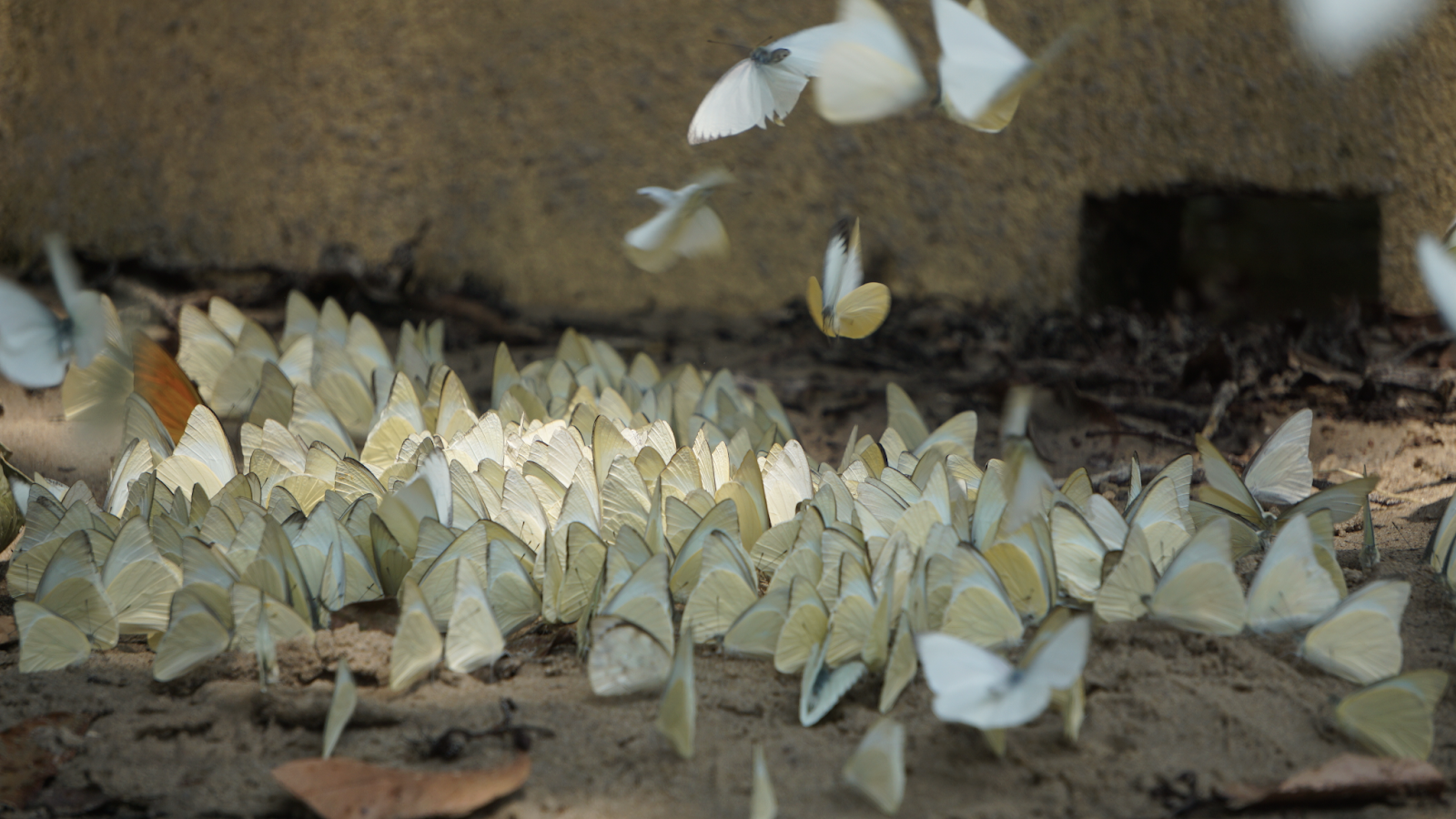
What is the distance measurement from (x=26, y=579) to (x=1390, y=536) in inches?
73.5

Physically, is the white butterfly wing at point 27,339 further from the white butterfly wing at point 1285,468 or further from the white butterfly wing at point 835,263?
the white butterfly wing at point 1285,468

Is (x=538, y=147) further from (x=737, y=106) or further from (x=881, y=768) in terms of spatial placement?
(x=881, y=768)

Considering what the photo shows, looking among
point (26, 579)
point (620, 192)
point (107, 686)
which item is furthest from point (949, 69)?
point (620, 192)

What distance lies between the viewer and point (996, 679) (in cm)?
98

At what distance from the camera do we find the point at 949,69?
1.22 metres

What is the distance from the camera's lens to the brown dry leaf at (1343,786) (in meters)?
0.95

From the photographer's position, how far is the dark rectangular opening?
9.99 feet

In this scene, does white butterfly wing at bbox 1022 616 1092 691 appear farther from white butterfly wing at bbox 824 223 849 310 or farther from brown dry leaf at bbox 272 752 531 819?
white butterfly wing at bbox 824 223 849 310

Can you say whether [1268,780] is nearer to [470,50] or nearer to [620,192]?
[620,192]

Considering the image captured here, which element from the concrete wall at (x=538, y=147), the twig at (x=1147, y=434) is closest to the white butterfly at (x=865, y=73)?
the twig at (x=1147, y=434)

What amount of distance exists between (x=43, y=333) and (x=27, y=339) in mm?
25

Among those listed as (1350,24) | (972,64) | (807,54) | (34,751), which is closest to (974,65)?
(972,64)

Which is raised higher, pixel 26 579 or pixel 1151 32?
pixel 1151 32

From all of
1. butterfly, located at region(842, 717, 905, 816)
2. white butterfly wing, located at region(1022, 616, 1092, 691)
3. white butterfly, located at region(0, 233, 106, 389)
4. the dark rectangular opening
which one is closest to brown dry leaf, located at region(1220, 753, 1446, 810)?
white butterfly wing, located at region(1022, 616, 1092, 691)
